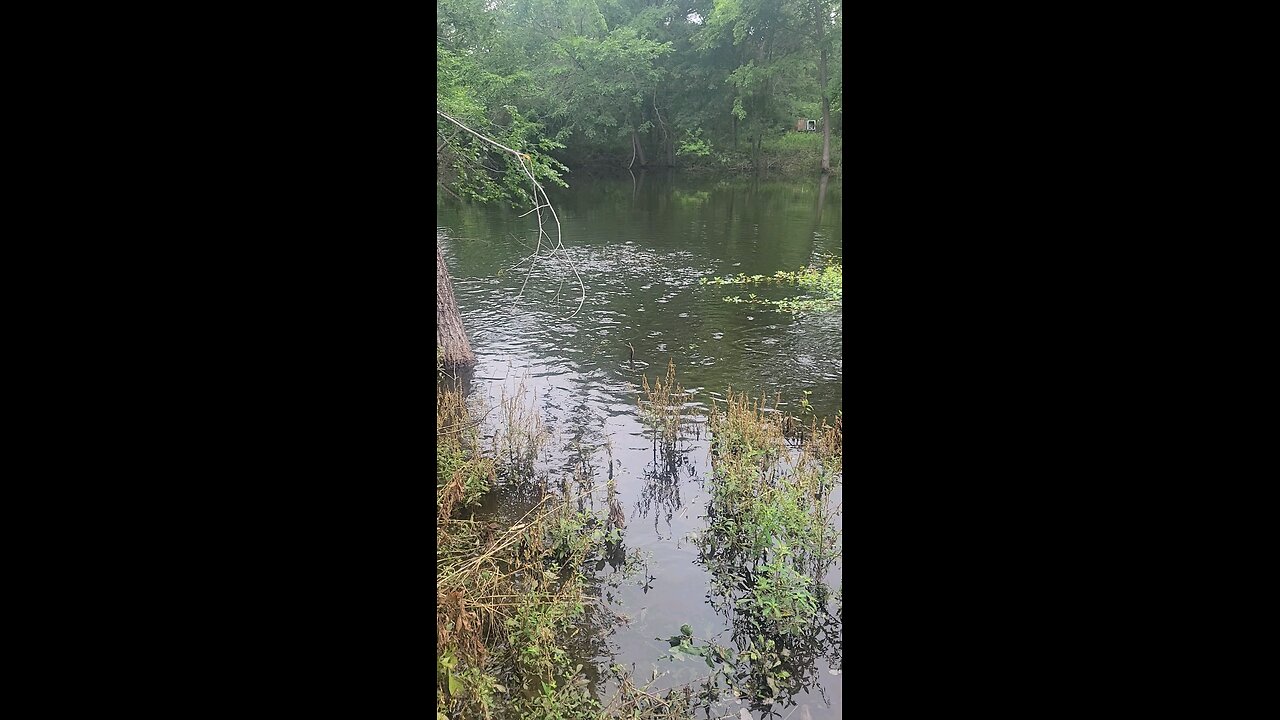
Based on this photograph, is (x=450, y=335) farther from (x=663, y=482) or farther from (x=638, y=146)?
(x=638, y=146)

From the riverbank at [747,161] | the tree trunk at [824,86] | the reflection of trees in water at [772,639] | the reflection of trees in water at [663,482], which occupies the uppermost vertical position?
the tree trunk at [824,86]

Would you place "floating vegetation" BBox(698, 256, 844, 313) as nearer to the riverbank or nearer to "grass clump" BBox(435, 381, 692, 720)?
"grass clump" BBox(435, 381, 692, 720)

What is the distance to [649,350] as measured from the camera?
10.9 m

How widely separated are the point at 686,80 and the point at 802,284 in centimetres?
2764

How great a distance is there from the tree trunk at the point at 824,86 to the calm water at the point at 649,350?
1396 cm

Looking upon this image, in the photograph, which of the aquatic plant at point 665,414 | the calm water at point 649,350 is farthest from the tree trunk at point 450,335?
the aquatic plant at point 665,414

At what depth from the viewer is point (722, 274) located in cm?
1563

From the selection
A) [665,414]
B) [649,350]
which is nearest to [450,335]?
[649,350]

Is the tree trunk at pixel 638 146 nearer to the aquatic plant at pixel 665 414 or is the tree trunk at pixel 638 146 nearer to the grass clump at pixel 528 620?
the aquatic plant at pixel 665 414

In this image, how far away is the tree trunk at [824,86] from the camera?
116ft

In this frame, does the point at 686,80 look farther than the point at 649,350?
Yes
